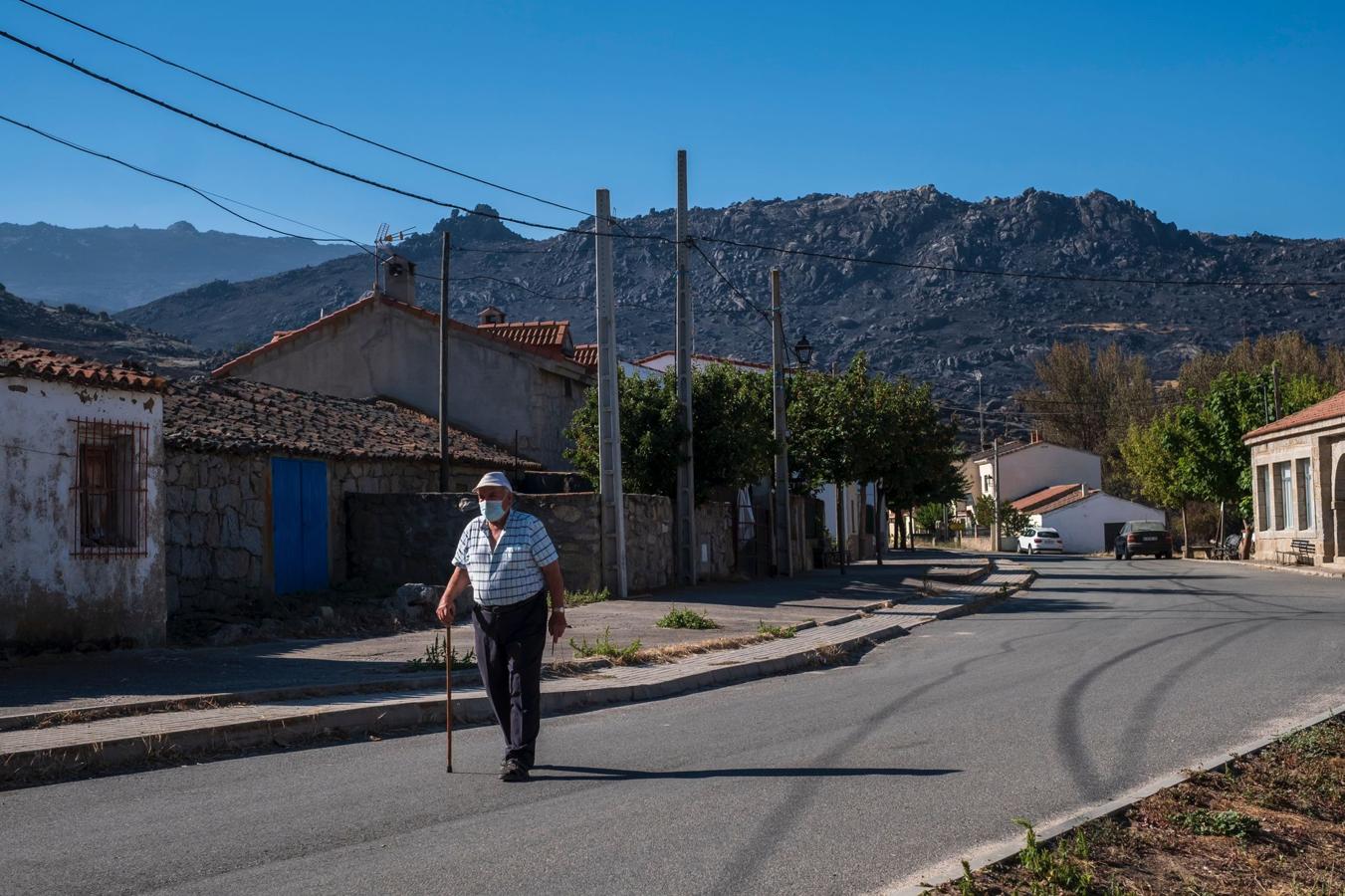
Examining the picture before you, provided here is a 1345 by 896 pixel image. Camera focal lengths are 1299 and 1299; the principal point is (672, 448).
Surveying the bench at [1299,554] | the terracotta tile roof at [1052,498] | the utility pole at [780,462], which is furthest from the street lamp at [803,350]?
the terracotta tile roof at [1052,498]

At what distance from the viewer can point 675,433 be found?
25.4 meters

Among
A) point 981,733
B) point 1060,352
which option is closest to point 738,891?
point 981,733

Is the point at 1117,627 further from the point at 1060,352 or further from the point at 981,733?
the point at 1060,352

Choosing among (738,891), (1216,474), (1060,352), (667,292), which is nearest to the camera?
(738,891)

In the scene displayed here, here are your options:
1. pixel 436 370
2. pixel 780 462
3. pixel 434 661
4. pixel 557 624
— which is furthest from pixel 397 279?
pixel 557 624

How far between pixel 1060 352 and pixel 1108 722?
94.7m

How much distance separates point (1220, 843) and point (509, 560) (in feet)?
13.8

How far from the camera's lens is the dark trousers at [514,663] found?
7.77 meters

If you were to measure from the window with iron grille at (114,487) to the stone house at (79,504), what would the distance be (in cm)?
1

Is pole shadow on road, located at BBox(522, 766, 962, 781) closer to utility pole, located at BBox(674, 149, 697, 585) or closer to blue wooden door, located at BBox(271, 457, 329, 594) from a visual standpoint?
blue wooden door, located at BBox(271, 457, 329, 594)

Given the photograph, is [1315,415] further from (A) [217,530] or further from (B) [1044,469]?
(B) [1044,469]

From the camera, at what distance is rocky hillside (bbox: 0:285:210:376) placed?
59013 mm

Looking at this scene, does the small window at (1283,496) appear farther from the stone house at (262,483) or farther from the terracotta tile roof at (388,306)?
the stone house at (262,483)

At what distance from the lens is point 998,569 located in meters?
39.5
